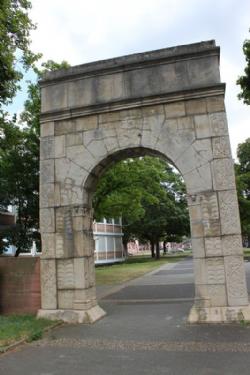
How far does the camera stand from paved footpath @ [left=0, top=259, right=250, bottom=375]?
5504 mm

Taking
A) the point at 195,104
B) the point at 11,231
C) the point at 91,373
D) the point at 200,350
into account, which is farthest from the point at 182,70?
the point at 11,231

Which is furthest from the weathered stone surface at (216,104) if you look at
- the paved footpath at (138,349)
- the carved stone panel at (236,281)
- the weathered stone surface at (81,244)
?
the paved footpath at (138,349)

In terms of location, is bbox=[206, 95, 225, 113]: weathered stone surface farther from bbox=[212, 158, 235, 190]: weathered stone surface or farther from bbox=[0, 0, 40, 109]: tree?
bbox=[0, 0, 40, 109]: tree

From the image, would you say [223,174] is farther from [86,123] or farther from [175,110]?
[86,123]

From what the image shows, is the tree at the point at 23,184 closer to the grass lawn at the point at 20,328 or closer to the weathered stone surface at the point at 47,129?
the weathered stone surface at the point at 47,129

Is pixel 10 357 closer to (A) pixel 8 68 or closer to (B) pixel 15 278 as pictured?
(B) pixel 15 278

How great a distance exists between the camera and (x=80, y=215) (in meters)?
9.38

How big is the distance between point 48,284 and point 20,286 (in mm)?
893

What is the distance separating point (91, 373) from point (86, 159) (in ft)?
17.4

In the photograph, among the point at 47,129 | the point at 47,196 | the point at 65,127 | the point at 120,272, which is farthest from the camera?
the point at 120,272

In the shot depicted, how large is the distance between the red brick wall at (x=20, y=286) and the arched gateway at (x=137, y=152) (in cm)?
38

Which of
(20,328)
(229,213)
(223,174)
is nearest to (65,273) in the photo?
(20,328)

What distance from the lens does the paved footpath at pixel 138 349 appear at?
5504 millimetres

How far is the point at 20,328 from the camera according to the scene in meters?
7.77
